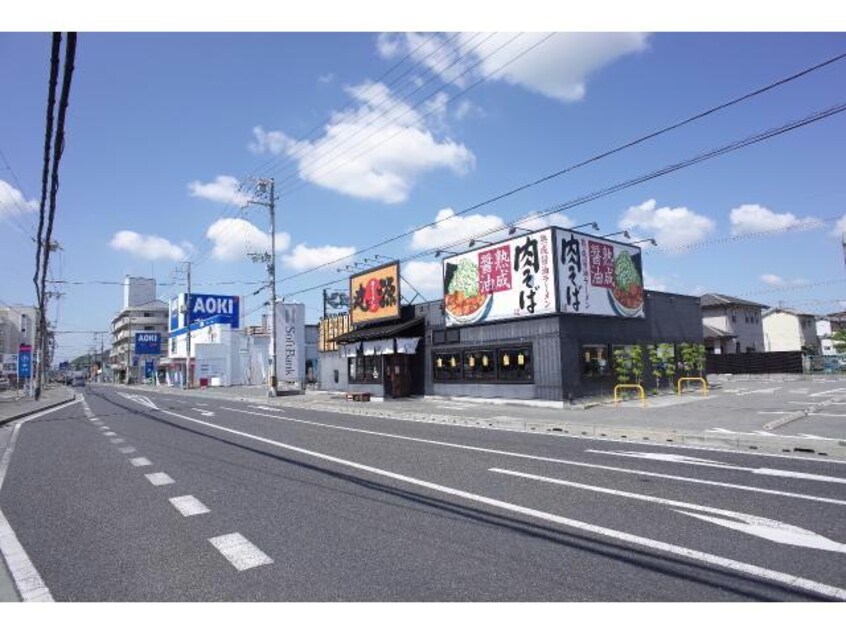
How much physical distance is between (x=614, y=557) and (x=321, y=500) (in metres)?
3.82

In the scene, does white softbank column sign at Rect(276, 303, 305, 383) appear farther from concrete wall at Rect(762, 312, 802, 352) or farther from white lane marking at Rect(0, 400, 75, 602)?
concrete wall at Rect(762, 312, 802, 352)

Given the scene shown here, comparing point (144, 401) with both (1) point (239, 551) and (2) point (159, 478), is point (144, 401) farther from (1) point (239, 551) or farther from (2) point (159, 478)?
(1) point (239, 551)

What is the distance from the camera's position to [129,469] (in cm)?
934

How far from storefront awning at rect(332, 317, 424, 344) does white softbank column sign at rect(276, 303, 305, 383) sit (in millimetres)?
19907

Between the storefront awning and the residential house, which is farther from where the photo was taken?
the residential house

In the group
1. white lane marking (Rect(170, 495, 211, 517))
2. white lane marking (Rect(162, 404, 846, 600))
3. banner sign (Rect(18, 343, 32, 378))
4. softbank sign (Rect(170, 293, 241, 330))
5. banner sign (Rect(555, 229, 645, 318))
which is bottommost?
white lane marking (Rect(162, 404, 846, 600))

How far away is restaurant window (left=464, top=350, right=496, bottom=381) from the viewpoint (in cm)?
2220

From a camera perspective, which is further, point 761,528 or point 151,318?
point 151,318

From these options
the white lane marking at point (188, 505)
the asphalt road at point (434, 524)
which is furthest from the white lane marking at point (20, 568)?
the white lane marking at point (188, 505)

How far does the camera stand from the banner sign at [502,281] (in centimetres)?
1997

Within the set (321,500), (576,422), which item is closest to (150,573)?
(321,500)

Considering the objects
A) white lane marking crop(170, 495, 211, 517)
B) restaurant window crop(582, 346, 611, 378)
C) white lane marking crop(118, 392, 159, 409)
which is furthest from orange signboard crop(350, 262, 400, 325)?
white lane marking crop(170, 495, 211, 517)

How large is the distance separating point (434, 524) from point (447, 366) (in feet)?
61.9
